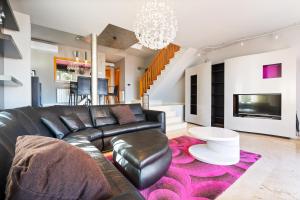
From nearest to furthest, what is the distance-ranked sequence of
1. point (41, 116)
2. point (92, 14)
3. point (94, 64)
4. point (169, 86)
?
point (41, 116) < point (92, 14) < point (94, 64) < point (169, 86)

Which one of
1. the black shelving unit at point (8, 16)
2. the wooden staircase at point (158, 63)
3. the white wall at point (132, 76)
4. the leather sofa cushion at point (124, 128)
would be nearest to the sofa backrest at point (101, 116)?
the leather sofa cushion at point (124, 128)

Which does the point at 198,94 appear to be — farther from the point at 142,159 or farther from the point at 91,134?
the point at 142,159

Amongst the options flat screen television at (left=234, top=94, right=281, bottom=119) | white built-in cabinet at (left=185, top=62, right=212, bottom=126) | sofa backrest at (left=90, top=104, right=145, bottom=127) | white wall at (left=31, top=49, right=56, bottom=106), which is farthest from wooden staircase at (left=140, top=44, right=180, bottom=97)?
white wall at (left=31, top=49, right=56, bottom=106)

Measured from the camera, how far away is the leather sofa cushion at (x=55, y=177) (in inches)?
19.7

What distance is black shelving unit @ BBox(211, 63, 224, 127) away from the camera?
5.11 m

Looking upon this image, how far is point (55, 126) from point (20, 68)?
138 centimetres

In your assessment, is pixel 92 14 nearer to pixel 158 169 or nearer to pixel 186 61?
pixel 158 169

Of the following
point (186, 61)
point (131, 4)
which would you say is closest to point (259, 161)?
point (131, 4)

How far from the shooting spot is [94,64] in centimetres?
410

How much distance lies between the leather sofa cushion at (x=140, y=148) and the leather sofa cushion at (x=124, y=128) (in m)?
0.78

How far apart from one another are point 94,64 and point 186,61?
10.5 ft

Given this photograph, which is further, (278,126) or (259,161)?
(278,126)

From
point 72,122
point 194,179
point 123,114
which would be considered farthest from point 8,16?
point 194,179

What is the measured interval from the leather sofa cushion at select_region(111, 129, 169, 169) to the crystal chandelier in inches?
68.0
